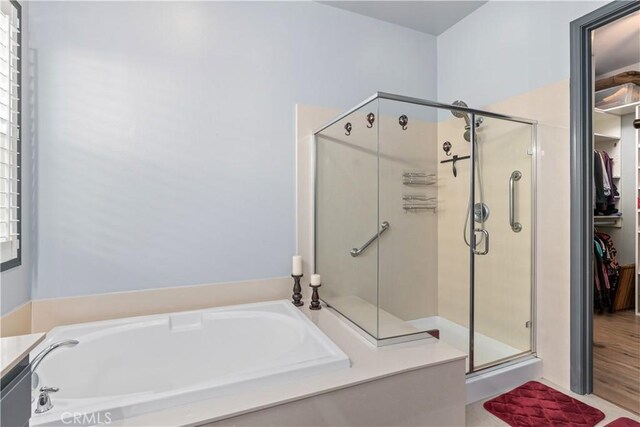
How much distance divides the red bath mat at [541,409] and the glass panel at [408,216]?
0.60 m

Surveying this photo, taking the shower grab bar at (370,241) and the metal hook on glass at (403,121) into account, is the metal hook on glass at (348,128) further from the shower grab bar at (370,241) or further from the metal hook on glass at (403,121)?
the shower grab bar at (370,241)

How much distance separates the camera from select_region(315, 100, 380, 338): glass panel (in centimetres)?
192

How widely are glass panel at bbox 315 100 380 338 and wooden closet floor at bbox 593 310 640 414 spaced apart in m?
1.52

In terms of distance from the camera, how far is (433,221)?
2438mm

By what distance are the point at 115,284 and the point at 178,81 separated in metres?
1.33

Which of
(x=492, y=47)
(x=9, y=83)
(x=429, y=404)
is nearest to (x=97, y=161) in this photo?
(x=9, y=83)

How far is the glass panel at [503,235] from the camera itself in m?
2.16

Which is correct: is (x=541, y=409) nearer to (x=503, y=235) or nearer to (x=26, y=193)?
(x=503, y=235)

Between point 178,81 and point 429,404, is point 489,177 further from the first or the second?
point 178,81

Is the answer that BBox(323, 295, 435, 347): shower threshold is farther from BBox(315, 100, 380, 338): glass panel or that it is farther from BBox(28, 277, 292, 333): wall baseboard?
BBox(28, 277, 292, 333): wall baseboard

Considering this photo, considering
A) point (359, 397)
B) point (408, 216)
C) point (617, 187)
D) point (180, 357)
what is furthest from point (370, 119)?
point (617, 187)

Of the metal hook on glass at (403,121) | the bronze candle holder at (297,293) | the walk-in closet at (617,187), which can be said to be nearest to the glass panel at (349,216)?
the bronze candle holder at (297,293)

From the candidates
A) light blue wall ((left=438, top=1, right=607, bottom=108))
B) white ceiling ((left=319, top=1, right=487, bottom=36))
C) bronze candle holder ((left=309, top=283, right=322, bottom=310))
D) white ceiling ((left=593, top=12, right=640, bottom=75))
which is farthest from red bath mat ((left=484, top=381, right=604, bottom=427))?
white ceiling ((left=319, top=1, right=487, bottom=36))

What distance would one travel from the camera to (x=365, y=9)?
251 centimetres
